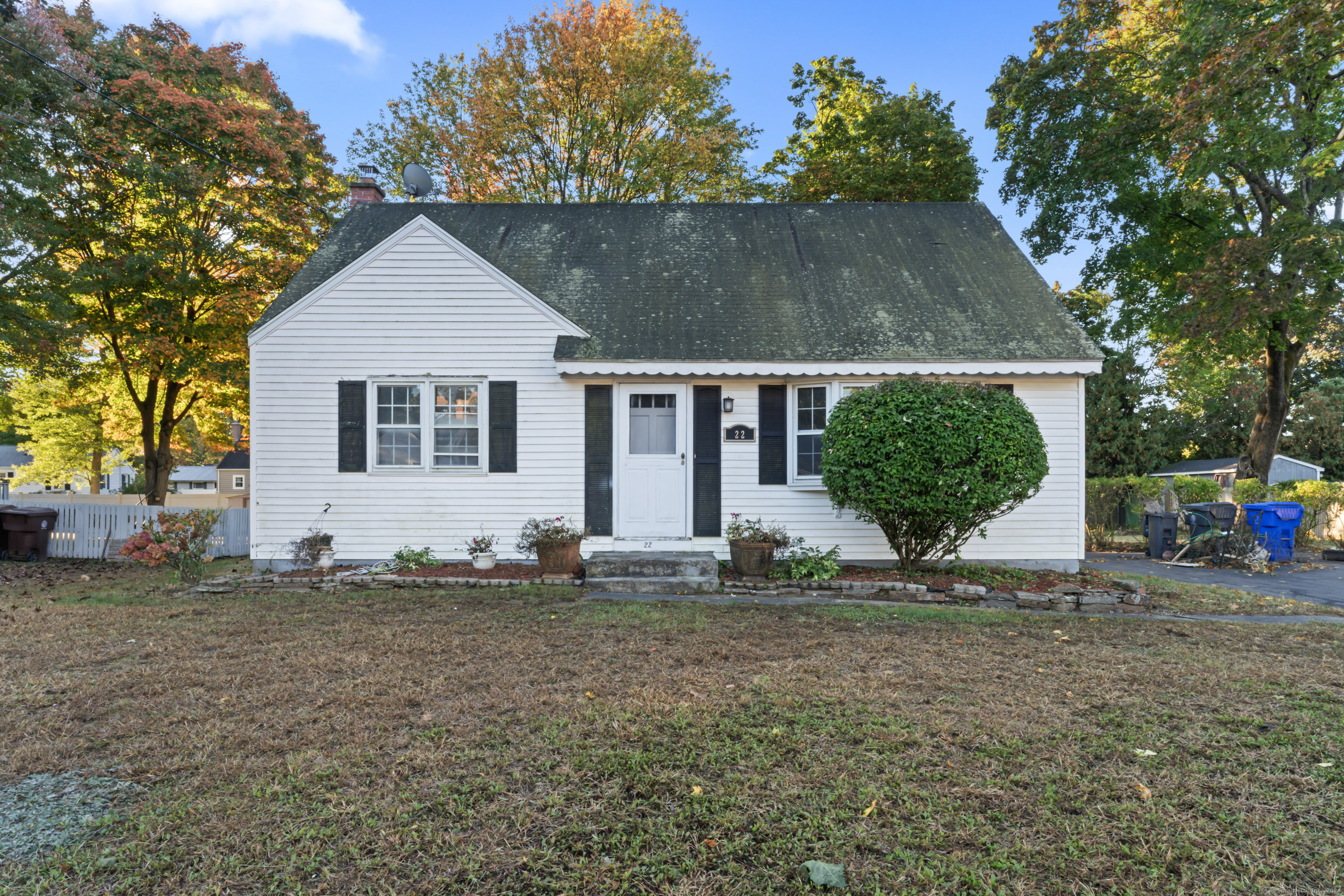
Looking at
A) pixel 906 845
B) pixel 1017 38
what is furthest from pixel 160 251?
pixel 1017 38

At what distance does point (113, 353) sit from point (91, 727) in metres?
14.8

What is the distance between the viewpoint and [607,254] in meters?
11.2

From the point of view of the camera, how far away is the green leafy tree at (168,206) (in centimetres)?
1231

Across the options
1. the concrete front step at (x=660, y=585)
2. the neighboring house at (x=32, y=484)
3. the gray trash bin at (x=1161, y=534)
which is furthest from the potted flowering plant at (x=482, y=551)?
the neighboring house at (x=32, y=484)

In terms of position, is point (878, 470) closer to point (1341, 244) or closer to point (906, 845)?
point (906, 845)

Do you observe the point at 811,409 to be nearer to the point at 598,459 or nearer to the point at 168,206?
the point at 598,459

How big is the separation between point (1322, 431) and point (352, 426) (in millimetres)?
39316

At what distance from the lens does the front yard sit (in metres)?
2.44

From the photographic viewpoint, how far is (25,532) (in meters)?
12.0

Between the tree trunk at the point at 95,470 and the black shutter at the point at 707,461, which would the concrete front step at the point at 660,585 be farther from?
the tree trunk at the point at 95,470

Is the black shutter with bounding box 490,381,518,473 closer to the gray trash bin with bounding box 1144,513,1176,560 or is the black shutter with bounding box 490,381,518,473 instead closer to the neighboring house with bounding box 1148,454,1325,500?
the gray trash bin with bounding box 1144,513,1176,560

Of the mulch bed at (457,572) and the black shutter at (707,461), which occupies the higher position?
the black shutter at (707,461)

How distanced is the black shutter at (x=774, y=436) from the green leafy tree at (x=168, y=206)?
1149 centimetres

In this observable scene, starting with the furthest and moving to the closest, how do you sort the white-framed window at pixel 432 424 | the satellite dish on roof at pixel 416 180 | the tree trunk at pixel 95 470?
the tree trunk at pixel 95 470, the satellite dish on roof at pixel 416 180, the white-framed window at pixel 432 424
